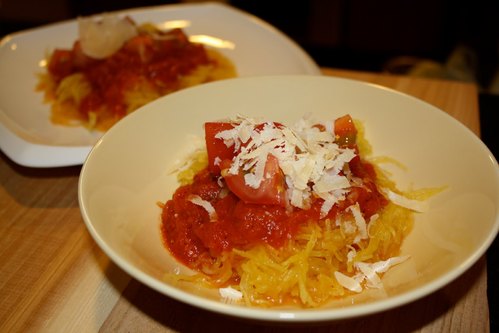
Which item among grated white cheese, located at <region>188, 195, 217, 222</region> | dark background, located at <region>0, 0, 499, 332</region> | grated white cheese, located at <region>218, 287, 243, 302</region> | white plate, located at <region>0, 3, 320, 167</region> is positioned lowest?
dark background, located at <region>0, 0, 499, 332</region>

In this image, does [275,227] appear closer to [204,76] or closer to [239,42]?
[204,76]

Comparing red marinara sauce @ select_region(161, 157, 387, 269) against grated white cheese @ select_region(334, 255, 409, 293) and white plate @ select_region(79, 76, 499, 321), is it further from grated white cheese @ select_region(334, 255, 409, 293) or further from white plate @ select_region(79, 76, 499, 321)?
grated white cheese @ select_region(334, 255, 409, 293)

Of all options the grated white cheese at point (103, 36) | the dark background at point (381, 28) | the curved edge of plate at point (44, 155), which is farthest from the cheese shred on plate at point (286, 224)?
the dark background at point (381, 28)

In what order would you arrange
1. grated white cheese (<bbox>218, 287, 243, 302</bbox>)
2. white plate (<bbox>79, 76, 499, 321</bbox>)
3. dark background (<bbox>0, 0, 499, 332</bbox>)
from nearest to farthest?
white plate (<bbox>79, 76, 499, 321</bbox>), grated white cheese (<bbox>218, 287, 243, 302</bbox>), dark background (<bbox>0, 0, 499, 332</bbox>)

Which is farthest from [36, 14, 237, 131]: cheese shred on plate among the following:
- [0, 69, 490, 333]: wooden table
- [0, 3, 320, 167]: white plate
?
[0, 69, 490, 333]: wooden table

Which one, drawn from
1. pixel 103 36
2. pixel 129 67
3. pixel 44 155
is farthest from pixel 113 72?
pixel 44 155

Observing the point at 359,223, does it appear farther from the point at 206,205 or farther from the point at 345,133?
the point at 206,205

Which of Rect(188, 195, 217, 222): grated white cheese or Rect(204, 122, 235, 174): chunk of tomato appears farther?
Rect(204, 122, 235, 174): chunk of tomato
